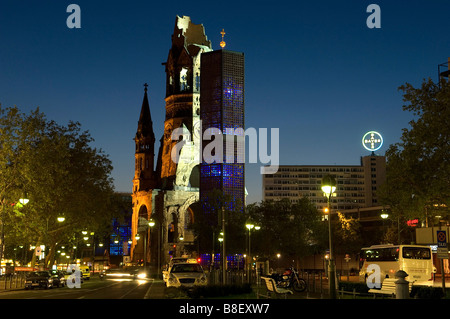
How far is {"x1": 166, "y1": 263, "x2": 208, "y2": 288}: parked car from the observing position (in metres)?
34.8

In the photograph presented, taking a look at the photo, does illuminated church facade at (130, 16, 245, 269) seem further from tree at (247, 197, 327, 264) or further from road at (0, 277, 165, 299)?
road at (0, 277, 165, 299)

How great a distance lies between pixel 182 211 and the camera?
429 feet

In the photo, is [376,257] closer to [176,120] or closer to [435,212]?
[435,212]

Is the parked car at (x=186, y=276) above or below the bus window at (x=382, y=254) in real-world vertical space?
below

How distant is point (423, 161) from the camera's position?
121 ft

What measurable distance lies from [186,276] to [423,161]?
16.5m

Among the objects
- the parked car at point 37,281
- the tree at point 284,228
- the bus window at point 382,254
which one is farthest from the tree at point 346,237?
the parked car at point 37,281

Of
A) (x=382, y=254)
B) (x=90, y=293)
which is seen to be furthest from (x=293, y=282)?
(x=90, y=293)

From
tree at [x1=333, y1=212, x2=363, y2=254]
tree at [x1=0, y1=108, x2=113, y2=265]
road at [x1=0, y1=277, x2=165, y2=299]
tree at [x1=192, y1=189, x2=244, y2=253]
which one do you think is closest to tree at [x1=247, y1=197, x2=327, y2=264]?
tree at [x1=192, y1=189, x2=244, y2=253]

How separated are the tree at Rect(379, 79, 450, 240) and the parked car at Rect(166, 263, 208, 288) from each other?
1407 centimetres

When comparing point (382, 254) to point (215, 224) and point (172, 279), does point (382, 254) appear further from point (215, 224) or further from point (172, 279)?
point (215, 224)

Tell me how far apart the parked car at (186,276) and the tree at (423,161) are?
14071 mm

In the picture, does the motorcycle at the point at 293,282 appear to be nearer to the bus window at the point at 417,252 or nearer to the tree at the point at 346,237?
the bus window at the point at 417,252

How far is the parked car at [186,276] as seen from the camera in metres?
34.8
